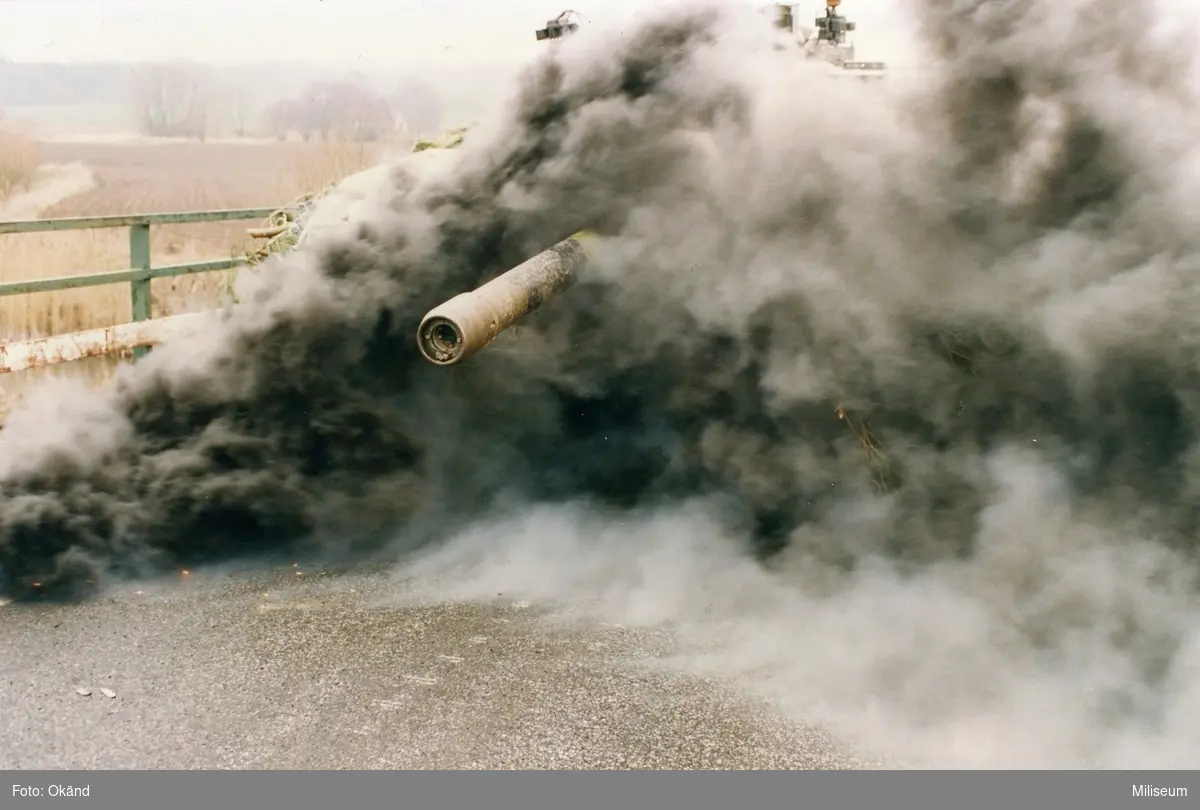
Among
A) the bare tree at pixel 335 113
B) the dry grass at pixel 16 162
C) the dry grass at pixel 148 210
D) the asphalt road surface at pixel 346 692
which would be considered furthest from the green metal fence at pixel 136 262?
the asphalt road surface at pixel 346 692

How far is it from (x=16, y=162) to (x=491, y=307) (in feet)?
18.1

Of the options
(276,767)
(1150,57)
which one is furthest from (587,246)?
(276,767)

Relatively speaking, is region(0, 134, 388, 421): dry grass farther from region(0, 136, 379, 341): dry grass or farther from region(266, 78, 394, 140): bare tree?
region(266, 78, 394, 140): bare tree

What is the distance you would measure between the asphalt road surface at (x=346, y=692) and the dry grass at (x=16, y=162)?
4.88 metres

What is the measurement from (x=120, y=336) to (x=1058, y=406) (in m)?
6.37

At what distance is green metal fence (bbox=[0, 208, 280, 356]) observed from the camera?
7520mm

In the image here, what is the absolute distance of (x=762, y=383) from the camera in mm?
5840

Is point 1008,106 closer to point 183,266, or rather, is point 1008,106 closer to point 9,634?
point 9,634

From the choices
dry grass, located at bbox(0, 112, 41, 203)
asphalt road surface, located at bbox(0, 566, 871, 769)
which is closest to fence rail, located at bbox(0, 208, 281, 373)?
dry grass, located at bbox(0, 112, 41, 203)

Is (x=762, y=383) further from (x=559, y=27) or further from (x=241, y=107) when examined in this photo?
(x=241, y=107)

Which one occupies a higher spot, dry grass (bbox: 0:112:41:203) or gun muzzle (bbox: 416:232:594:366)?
dry grass (bbox: 0:112:41:203)

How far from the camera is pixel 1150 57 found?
527 centimetres

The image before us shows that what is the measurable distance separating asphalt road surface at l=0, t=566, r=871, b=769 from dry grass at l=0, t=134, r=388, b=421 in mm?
3754

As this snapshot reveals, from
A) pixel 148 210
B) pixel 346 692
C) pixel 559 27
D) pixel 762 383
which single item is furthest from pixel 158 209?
pixel 346 692
